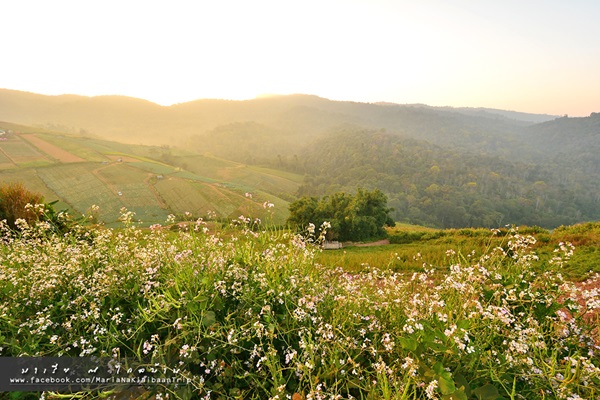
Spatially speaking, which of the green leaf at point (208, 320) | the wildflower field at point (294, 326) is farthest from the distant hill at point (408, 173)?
the green leaf at point (208, 320)

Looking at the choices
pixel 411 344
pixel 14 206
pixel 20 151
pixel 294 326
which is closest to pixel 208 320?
pixel 294 326

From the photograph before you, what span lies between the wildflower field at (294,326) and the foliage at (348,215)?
23534 millimetres

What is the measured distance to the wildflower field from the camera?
2.39 metres

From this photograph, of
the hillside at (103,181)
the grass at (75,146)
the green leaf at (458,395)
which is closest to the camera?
the green leaf at (458,395)

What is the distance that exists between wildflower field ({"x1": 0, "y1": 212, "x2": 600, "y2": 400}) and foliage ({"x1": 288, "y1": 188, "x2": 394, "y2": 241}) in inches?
927

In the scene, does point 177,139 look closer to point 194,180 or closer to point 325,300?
point 194,180

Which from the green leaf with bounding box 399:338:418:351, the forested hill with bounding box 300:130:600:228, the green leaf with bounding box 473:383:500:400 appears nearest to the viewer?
the green leaf with bounding box 473:383:500:400

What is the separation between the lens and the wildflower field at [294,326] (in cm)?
239

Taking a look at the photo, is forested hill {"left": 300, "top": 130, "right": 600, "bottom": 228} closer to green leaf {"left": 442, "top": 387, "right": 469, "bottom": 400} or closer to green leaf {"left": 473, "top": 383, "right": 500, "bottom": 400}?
green leaf {"left": 473, "top": 383, "right": 500, "bottom": 400}

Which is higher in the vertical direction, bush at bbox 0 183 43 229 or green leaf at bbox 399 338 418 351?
green leaf at bbox 399 338 418 351

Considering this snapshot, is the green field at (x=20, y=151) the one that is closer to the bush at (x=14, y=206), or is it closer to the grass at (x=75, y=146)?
the grass at (x=75, y=146)

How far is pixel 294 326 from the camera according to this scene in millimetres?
3121

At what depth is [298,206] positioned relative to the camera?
30938 millimetres

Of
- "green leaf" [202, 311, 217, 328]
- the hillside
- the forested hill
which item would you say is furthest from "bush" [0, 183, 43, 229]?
the forested hill
